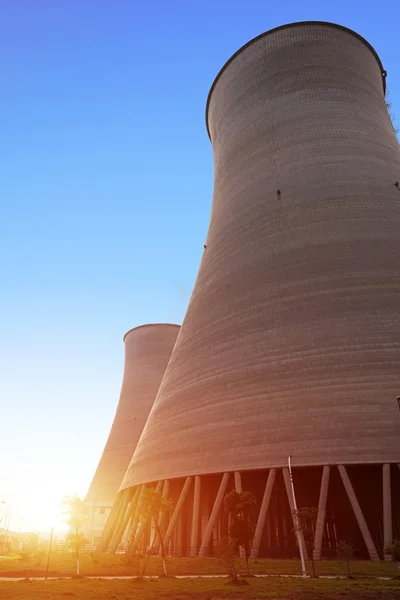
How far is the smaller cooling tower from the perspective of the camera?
101 feet

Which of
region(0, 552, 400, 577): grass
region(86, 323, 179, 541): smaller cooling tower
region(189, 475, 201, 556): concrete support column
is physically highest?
region(86, 323, 179, 541): smaller cooling tower

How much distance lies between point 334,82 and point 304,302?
11794mm

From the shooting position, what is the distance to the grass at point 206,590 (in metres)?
8.04

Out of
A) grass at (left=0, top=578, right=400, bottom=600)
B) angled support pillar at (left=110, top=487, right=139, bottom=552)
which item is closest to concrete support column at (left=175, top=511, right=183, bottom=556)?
angled support pillar at (left=110, top=487, right=139, bottom=552)

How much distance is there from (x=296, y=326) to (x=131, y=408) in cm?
1972

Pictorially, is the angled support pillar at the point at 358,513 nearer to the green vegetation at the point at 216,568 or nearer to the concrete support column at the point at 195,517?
the green vegetation at the point at 216,568

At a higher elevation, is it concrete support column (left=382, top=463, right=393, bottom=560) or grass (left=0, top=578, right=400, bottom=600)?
concrete support column (left=382, top=463, right=393, bottom=560)

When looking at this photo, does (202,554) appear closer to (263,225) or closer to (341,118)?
(263,225)

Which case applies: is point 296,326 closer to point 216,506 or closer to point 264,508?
point 264,508

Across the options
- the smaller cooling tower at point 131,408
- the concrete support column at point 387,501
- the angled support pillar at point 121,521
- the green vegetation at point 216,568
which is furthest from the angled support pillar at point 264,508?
the smaller cooling tower at point 131,408

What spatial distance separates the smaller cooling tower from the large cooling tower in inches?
483

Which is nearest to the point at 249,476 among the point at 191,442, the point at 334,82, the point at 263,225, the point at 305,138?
the point at 191,442

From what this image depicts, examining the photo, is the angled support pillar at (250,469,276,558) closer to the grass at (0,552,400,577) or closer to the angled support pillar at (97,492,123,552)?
the grass at (0,552,400,577)

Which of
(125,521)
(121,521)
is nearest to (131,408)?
(121,521)
